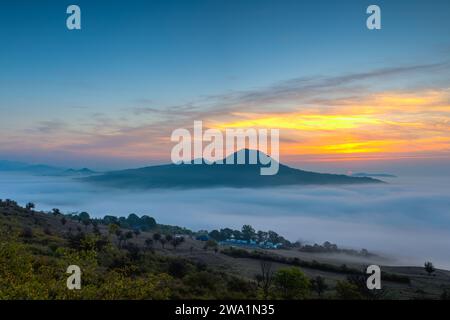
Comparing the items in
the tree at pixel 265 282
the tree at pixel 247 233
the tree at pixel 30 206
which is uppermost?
the tree at pixel 30 206

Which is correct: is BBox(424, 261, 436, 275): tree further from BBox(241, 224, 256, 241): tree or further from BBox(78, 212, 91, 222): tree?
BBox(78, 212, 91, 222): tree

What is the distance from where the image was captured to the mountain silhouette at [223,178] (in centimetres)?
6044

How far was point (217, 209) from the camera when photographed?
308 ft

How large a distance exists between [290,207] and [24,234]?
52096 mm

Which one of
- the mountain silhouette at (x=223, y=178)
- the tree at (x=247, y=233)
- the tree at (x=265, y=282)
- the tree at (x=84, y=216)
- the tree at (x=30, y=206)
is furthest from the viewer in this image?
the tree at (x=247, y=233)

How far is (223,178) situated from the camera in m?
67.0

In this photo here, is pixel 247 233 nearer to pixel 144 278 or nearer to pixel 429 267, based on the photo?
pixel 429 267

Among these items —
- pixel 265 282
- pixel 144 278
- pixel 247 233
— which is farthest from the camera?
pixel 247 233

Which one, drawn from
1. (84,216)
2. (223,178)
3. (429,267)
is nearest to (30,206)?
(84,216)

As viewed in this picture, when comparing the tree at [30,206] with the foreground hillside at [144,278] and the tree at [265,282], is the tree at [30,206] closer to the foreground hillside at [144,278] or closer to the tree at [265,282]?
the foreground hillside at [144,278]

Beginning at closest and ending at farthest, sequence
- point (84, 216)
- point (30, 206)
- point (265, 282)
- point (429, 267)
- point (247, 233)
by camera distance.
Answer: point (265, 282) → point (429, 267) → point (30, 206) → point (247, 233) → point (84, 216)

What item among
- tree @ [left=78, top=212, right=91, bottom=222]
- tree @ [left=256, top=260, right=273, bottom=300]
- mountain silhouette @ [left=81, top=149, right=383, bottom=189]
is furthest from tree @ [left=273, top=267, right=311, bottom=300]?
tree @ [left=78, top=212, right=91, bottom=222]

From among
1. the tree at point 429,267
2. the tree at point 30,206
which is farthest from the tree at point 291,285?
the tree at point 30,206
